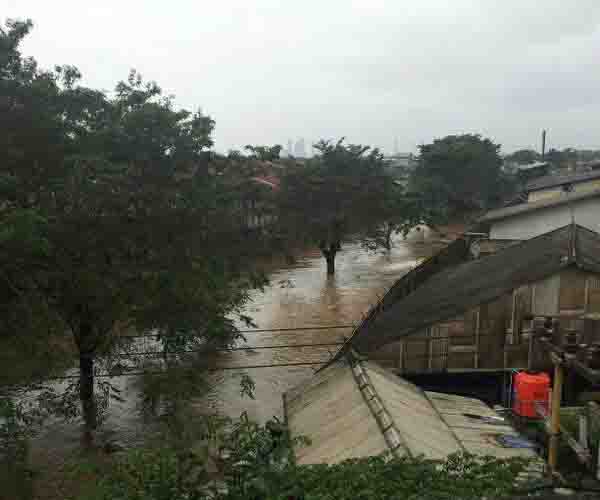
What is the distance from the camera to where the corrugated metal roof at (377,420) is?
967cm

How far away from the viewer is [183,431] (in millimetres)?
10617

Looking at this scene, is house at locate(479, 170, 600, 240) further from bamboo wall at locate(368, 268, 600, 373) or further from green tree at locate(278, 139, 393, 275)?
bamboo wall at locate(368, 268, 600, 373)

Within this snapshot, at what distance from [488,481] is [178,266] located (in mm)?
9364

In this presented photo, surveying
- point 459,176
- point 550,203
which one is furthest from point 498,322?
point 459,176

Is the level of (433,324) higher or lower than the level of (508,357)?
higher

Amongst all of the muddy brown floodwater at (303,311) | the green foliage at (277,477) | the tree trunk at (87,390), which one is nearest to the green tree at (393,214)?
the muddy brown floodwater at (303,311)

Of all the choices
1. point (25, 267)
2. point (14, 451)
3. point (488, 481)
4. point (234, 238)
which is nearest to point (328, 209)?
point (234, 238)

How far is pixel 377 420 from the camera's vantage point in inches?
403

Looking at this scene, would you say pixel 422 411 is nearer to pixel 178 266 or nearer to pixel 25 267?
pixel 178 266

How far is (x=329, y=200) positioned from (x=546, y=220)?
573 inches

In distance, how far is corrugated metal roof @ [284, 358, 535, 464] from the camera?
967 centimetres

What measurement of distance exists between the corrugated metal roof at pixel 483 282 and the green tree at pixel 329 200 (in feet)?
64.0

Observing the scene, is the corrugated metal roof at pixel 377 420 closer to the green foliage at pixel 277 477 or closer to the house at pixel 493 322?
the house at pixel 493 322

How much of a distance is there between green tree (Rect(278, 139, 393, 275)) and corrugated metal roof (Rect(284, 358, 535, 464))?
23.7 meters
